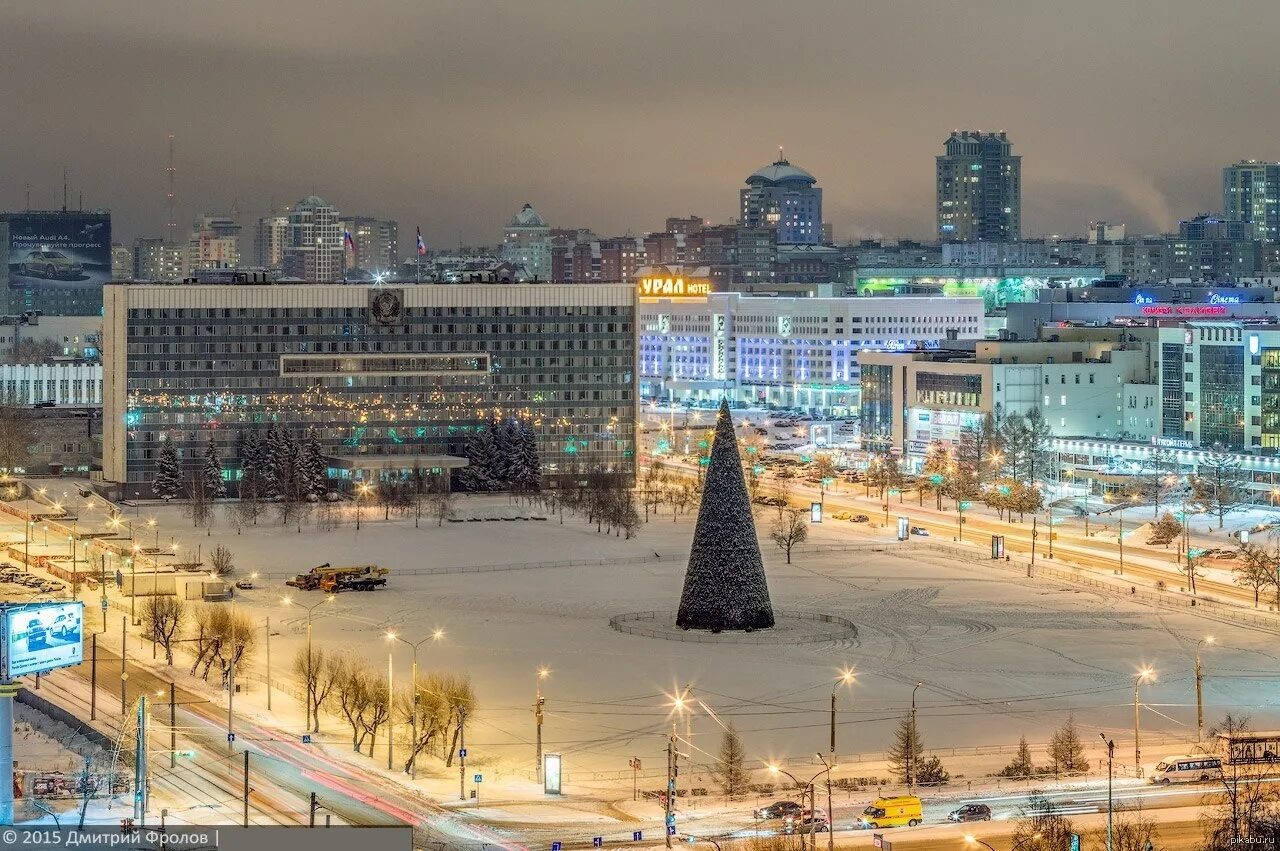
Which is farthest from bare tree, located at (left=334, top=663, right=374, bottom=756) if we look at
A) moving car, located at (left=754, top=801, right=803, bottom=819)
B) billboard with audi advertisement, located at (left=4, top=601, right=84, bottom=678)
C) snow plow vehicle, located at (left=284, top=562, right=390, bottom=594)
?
snow plow vehicle, located at (left=284, top=562, right=390, bottom=594)

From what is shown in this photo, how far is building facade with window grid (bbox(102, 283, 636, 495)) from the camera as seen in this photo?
126438 mm

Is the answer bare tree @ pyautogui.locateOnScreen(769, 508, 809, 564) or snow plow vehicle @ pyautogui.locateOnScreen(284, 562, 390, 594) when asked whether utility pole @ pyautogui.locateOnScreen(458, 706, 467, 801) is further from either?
bare tree @ pyautogui.locateOnScreen(769, 508, 809, 564)

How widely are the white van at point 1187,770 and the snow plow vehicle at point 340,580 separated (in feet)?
137

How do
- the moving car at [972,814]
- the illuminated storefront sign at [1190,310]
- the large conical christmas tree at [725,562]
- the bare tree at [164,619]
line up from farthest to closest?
the illuminated storefront sign at [1190,310] → the large conical christmas tree at [725,562] → the bare tree at [164,619] → the moving car at [972,814]

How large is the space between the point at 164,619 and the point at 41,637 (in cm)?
2550

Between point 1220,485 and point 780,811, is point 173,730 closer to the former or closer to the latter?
point 780,811

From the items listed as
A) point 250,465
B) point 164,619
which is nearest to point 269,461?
point 250,465

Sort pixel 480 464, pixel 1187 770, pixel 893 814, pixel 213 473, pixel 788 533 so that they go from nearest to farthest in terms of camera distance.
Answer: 1. pixel 893 814
2. pixel 1187 770
3. pixel 788 533
4. pixel 213 473
5. pixel 480 464

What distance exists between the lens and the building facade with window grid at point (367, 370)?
126438mm

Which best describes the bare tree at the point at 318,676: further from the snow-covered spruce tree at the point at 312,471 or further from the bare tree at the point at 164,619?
the snow-covered spruce tree at the point at 312,471

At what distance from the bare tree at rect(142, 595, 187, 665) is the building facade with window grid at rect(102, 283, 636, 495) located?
4738 cm

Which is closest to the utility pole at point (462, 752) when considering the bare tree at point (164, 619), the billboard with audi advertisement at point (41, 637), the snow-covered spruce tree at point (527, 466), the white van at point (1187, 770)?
the billboard with audi advertisement at point (41, 637)

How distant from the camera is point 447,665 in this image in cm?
6888

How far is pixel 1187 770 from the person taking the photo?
5334cm
